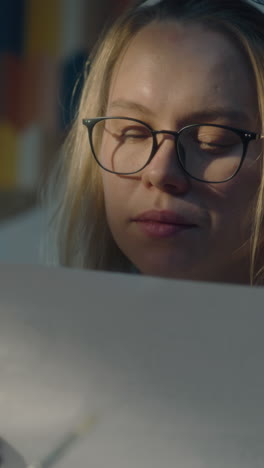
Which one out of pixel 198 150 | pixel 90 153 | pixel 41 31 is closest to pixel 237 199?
pixel 198 150

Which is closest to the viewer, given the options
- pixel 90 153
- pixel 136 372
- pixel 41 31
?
pixel 136 372

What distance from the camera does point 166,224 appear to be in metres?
0.57

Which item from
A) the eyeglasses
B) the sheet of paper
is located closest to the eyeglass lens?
the eyeglasses

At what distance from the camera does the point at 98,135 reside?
0.67 m

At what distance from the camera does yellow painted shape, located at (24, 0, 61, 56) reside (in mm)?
1928

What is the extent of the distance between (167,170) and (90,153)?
17 centimetres

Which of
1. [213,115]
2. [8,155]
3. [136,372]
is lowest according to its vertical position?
[8,155]

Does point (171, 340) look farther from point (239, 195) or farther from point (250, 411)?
point (239, 195)

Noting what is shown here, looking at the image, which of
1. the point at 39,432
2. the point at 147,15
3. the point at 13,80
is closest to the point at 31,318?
the point at 39,432

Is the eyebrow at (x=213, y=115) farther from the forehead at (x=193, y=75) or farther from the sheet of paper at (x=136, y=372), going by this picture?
the sheet of paper at (x=136, y=372)

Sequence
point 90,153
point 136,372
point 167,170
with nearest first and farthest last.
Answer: point 136,372 < point 167,170 < point 90,153

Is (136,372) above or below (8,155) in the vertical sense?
above

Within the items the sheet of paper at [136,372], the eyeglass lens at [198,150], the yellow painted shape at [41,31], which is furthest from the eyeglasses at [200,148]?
the yellow painted shape at [41,31]

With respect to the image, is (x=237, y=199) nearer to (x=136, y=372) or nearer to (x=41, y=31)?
(x=136, y=372)
